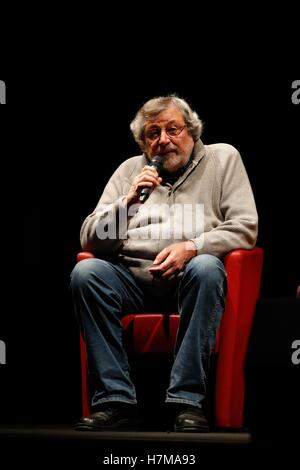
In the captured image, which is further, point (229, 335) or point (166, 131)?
point (166, 131)

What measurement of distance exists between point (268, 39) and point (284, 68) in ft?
0.42

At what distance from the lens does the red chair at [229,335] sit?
258cm

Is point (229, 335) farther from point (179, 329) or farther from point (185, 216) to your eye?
point (185, 216)

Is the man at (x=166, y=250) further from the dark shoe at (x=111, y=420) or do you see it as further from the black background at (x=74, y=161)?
the black background at (x=74, y=161)

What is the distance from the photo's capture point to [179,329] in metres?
2.47

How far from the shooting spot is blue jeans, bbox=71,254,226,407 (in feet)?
7.89

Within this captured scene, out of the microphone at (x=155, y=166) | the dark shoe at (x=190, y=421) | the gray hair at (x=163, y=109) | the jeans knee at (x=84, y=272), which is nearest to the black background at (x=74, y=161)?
the gray hair at (x=163, y=109)

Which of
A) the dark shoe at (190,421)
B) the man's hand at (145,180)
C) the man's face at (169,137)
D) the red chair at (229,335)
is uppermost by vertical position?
the man's face at (169,137)

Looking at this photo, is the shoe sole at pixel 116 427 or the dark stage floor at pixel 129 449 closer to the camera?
the dark stage floor at pixel 129 449

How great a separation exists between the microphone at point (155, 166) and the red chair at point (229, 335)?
32cm

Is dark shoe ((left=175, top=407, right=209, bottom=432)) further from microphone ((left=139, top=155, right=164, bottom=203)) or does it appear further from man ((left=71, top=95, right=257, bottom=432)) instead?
microphone ((left=139, top=155, right=164, bottom=203))

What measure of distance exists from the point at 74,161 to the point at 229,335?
46.6 inches

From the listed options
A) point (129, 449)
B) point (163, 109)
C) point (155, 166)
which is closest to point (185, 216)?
point (155, 166)

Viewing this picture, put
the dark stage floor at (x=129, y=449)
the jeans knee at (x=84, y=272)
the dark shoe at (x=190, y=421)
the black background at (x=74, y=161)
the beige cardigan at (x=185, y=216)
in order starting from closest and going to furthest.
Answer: the dark stage floor at (x=129, y=449)
the dark shoe at (x=190, y=421)
the jeans knee at (x=84, y=272)
the beige cardigan at (x=185, y=216)
the black background at (x=74, y=161)
